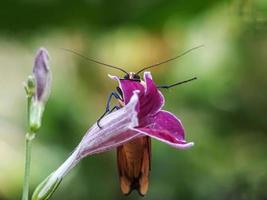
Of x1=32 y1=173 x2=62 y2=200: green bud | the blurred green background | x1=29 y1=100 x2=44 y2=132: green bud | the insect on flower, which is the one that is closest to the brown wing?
the insect on flower

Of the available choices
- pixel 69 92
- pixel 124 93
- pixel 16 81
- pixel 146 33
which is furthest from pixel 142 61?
pixel 124 93

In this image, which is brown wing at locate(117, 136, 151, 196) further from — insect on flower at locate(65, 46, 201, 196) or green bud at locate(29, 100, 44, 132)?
green bud at locate(29, 100, 44, 132)

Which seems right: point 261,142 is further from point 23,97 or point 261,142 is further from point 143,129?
point 143,129

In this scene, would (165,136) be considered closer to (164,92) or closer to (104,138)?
(104,138)

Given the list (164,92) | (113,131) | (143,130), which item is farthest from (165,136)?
(164,92)

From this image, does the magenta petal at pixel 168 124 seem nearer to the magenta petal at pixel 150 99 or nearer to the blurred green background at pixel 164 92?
the magenta petal at pixel 150 99

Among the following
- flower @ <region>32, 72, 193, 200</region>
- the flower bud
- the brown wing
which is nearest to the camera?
the flower bud

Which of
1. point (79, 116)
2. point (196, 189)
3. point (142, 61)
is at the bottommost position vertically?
point (196, 189)
